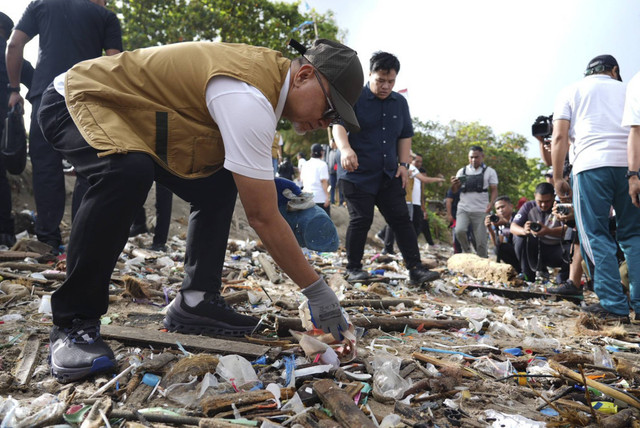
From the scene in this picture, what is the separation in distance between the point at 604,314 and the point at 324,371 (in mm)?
2791

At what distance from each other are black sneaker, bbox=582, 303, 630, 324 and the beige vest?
3.21 metres

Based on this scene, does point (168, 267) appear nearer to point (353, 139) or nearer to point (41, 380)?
point (353, 139)

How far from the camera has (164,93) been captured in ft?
6.52

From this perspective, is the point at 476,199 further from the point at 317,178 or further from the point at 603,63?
the point at 603,63

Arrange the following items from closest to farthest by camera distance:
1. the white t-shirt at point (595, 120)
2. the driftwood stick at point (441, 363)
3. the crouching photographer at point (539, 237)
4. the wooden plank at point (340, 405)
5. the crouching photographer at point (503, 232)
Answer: the wooden plank at point (340, 405) → the driftwood stick at point (441, 363) → the white t-shirt at point (595, 120) → the crouching photographer at point (539, 237) → the crouching photographer at point (503, 232)

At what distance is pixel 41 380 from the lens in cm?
191

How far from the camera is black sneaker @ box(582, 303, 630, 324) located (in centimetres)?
355

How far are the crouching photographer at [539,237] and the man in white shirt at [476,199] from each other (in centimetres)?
189

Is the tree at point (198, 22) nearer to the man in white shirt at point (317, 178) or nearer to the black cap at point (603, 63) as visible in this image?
the man in white shirt at point (317, 178)

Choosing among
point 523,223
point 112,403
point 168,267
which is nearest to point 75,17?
point 168,267

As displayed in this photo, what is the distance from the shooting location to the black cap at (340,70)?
2.01m

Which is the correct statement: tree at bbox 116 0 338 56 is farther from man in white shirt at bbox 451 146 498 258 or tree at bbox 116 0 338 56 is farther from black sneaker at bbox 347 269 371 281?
black sneaker at bbox 347 269 371 281

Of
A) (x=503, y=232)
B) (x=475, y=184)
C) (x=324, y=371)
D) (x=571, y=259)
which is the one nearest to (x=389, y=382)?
(x=324, y=371)

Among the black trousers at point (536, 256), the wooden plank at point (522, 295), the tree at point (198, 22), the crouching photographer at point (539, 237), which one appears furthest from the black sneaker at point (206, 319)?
the tree at point (198, 22)
